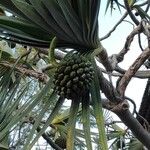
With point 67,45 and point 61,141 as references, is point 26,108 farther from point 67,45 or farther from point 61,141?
point 61,141

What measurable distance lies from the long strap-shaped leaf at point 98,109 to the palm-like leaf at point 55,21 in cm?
6

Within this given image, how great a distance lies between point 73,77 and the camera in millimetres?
737

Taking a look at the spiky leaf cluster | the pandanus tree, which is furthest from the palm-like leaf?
the spiky leaf cluster

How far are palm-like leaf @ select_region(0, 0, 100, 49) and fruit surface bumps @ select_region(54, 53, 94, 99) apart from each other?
0.14 ft

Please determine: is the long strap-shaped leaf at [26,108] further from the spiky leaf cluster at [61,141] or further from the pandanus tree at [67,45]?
the spiky leaf cluster at [61,141]

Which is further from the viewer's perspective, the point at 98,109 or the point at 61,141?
the point at 61,141

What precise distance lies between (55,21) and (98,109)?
17 cm

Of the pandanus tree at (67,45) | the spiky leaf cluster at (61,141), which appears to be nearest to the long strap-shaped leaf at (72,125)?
the pandanus tree at (67,45)

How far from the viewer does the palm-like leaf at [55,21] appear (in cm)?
70

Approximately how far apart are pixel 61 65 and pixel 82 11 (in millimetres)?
104

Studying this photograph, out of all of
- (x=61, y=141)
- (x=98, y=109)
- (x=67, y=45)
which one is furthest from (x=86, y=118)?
(x=61, y=141)

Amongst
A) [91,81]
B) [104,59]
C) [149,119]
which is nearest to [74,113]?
[91,81]

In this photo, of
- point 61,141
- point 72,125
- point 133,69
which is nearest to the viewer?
point 72,125

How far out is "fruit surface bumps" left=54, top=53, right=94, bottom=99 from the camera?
732mm
